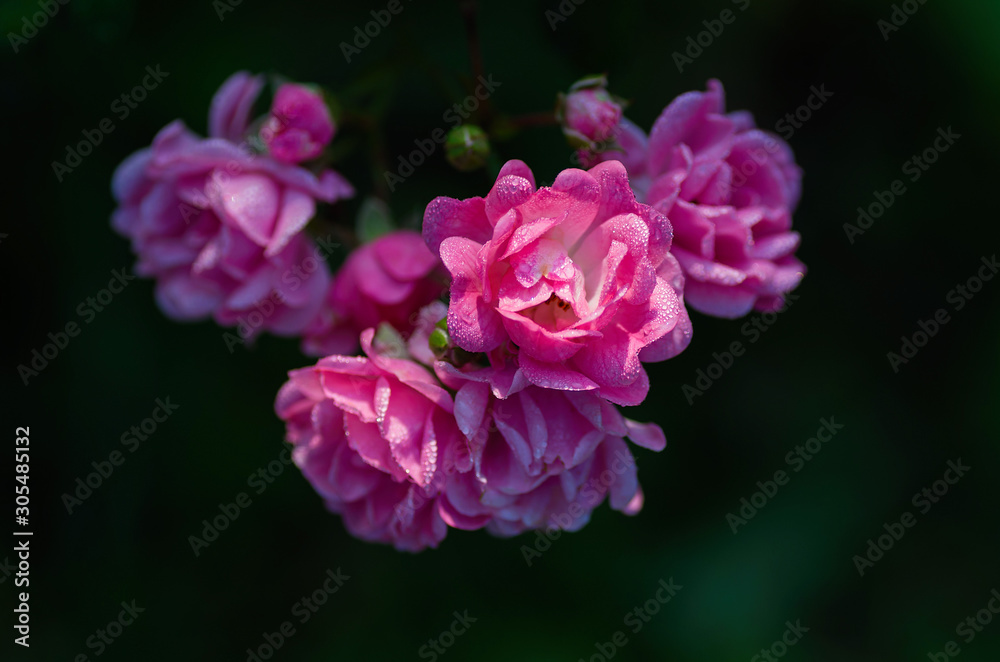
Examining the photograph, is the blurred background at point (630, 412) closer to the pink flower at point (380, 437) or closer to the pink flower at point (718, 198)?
the pink flower at point (718, 198)

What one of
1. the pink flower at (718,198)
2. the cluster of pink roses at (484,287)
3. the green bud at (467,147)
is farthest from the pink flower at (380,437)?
the pink flower at (718,198)

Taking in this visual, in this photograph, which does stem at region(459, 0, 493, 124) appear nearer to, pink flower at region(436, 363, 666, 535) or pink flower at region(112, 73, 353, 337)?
pink flower at region(112, 73, 353, 337)

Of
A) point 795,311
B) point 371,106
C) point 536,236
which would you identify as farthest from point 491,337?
point 795,311

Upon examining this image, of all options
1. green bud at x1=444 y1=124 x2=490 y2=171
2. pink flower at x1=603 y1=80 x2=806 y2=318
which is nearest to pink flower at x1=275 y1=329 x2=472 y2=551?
green bud at x1=444 y1=124 x2=490 y2=171

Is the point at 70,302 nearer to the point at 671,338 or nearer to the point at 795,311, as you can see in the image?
the point at 671,338

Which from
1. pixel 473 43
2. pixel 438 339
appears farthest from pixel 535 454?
pixel 473 43

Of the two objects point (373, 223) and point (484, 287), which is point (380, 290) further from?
point (484, 287)
